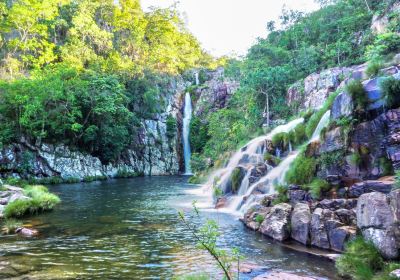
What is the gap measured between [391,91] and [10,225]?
1514 centimetres

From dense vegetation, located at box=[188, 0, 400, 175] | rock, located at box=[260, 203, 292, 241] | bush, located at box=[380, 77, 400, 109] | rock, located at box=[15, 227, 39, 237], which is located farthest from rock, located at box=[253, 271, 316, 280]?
dense vegetation, located at box=[188, 0, 400, 175]

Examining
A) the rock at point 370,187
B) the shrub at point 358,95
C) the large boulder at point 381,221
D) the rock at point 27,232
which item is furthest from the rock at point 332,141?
the rock at point 27,232

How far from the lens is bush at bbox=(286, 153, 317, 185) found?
15020 millimetres

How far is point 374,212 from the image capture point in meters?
8.82

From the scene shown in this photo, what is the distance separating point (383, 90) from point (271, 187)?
7.59 metres

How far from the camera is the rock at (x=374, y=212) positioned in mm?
8562

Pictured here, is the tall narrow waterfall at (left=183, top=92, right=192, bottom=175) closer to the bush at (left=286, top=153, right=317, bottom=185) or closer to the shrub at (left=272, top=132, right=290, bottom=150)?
the shrub at (left=272, top=132, right=290, bottom=150)

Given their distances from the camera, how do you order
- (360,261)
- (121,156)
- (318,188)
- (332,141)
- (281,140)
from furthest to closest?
(121,156), (281,140), (332,141), (318,188), (360,261)

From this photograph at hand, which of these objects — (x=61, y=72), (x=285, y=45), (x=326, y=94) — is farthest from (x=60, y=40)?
(x=326, y=94)

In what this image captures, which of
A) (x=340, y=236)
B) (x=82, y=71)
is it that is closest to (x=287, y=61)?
(x=82, y=71)

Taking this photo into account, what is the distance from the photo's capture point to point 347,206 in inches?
453

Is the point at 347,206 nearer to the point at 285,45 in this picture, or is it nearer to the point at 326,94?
the point at 326,94

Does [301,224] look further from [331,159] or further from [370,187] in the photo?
[331,159]

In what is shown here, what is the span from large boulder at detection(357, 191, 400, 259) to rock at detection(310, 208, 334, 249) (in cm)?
167
